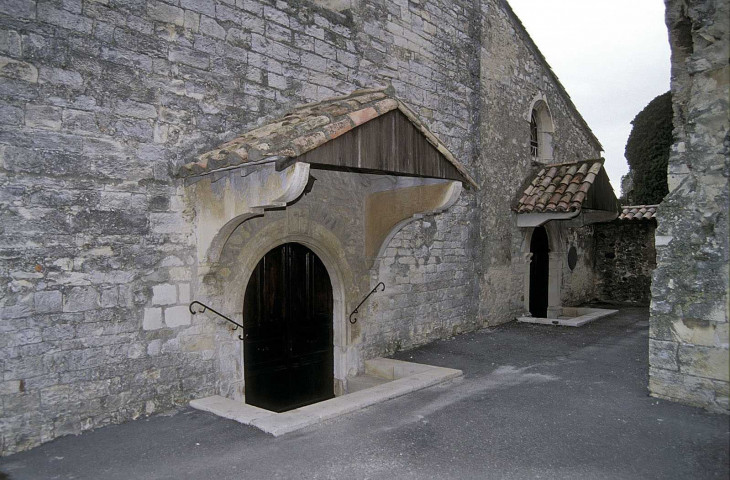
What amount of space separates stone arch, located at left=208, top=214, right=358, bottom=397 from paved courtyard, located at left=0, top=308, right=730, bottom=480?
998 millimetres

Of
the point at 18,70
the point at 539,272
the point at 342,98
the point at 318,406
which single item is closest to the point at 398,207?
the point at 342,98

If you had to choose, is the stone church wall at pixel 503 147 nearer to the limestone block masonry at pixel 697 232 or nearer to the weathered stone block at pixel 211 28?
the limestone block masonry at pixel 697 232

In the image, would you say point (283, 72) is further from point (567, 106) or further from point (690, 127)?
point (567, 106)

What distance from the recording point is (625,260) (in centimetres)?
1323

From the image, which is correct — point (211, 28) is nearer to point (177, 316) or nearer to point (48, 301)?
point (177, 316)

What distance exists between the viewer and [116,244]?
405cm

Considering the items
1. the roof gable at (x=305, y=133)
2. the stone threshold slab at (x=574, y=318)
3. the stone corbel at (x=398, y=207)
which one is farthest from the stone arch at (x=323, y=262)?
the stone threshold slab at (x=574, y=318)

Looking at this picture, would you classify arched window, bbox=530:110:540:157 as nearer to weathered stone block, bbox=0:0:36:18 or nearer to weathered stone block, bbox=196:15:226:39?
weathered stone block, bbox=196:15:226:39

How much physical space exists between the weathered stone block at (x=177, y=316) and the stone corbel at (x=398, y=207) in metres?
2.44

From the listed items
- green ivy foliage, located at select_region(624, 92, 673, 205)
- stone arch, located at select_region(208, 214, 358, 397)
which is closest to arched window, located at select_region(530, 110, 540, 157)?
stone arch, located at select_region(208, 214, 358, 397)

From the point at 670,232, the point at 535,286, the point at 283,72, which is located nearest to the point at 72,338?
the point at 283,72

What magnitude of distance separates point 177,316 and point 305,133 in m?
1.89

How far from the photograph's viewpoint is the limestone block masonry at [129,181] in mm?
3592

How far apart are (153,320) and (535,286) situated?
329 inches
